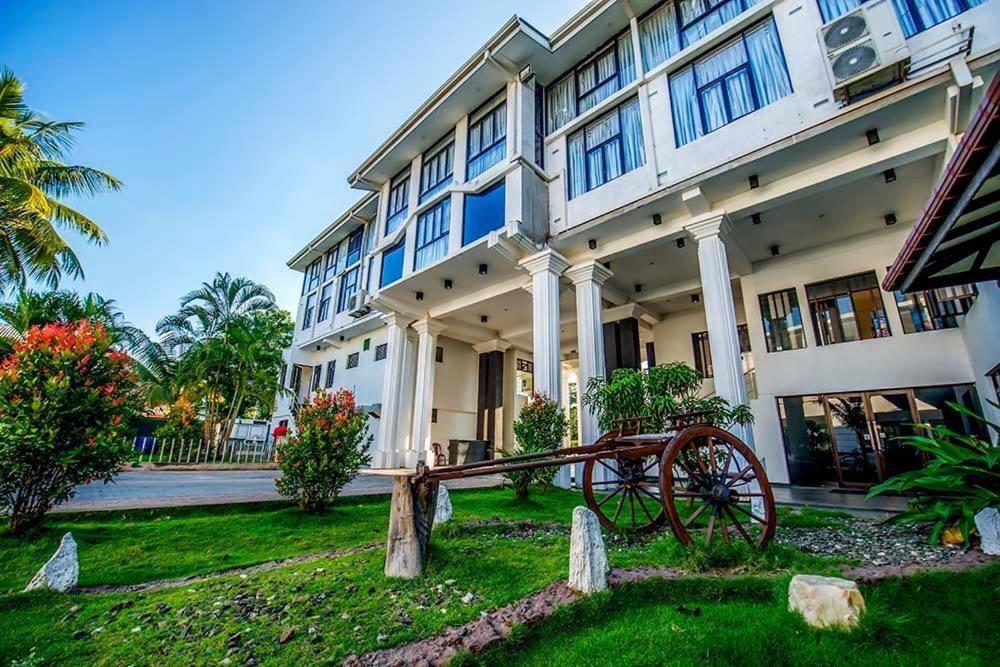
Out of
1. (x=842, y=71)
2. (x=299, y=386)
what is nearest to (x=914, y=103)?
(x=842, y=71)

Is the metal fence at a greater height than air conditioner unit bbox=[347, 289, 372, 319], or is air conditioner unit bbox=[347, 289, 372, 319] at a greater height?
air conditioner unit bbox=[347, 289, 372, 319]

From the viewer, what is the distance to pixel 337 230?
20.1 metres

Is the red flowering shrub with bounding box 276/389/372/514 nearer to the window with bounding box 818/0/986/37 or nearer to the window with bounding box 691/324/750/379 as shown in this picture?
the window with bounding box 691/324/750/379

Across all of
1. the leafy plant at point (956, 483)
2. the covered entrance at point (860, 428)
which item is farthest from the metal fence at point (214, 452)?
the leafy plant at point (956, 483)

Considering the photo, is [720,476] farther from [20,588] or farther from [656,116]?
[656,116]

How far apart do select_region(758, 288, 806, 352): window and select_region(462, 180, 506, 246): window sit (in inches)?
279

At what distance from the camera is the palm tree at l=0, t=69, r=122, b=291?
10.2 m

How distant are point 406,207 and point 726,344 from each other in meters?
11.4

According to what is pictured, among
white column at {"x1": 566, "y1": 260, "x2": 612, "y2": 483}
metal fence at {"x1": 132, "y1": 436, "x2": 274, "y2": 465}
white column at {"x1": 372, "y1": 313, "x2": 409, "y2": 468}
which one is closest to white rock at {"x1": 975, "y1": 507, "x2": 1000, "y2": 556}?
white column at {"x1": 566, "y1": 260, "x2": 612, "y2": 483}

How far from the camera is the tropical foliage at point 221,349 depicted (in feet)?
59.1

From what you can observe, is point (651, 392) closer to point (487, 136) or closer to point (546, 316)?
point (546, 316)

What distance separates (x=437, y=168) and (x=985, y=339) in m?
13.5

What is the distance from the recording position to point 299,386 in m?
22.9

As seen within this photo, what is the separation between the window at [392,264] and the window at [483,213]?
2.95m
